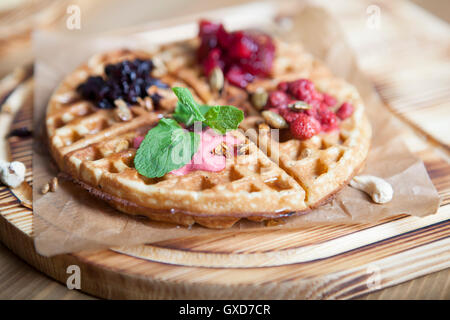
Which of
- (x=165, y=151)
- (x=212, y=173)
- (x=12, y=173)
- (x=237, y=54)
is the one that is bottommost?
(x=12, y=173)

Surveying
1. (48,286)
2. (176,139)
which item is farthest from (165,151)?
(48,286)

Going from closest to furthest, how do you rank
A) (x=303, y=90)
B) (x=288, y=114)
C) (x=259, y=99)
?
(x=288, y=114) < (x=303, y=90) < (x=259, y=99)

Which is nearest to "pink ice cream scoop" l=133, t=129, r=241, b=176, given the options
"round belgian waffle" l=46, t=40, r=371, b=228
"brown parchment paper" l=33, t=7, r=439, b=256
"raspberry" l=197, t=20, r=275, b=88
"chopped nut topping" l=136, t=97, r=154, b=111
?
"round belgian waffle" l=46, t=40, r=371, b=228

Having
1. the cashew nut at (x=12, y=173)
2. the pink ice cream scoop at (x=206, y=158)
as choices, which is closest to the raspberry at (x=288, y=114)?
the pink ice cream scoop at (x=206, y=158)

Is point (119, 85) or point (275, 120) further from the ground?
point (119, 85)

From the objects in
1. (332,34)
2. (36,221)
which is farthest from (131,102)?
(332,34)

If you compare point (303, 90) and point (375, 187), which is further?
point (303, 90)

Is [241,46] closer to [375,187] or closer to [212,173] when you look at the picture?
[212,173]

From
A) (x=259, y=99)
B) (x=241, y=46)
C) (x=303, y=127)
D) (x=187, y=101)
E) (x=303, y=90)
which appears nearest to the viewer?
(x=187, y=101)
